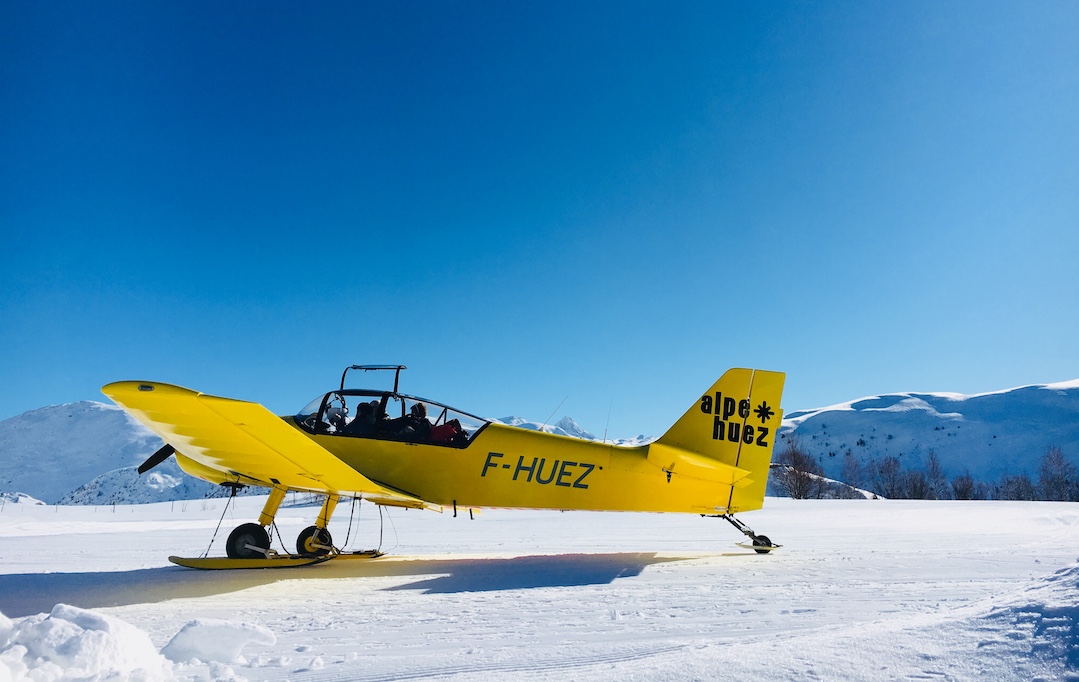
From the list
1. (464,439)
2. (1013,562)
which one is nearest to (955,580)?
(1013,562)

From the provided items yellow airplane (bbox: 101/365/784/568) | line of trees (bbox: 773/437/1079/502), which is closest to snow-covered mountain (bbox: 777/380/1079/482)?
line of trees (bbox: 773/437/1079/502)

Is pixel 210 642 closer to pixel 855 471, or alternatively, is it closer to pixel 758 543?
pixel 758 543

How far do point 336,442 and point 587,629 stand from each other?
4.30 metres

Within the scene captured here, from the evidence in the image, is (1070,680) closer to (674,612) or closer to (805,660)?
(805,660)

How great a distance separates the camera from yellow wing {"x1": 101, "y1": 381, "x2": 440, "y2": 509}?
14.3 feet

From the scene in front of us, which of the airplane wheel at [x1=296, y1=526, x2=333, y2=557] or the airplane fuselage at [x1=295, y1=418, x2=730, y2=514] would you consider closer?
the airplane fuselage at [x1=295, y1=418, x2=730, y2=514]

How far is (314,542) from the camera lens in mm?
6582

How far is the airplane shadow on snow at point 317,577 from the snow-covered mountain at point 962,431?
3379 inches

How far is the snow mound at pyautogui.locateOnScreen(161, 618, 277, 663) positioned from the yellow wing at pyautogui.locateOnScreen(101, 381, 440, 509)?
75.0 inches

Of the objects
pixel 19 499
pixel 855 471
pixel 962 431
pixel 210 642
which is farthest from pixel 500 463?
pixel 962 431

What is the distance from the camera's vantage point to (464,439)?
6.53 metres

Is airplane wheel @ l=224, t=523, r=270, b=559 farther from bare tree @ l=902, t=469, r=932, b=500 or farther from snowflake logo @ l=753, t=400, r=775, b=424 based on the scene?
bare tree @ l=902, t=469, r=932, b=500

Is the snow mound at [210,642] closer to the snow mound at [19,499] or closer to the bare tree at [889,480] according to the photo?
the snow mound at [19,499]

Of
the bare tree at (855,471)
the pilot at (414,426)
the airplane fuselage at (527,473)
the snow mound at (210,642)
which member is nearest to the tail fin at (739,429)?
the airplane fuselage at (527,473)
